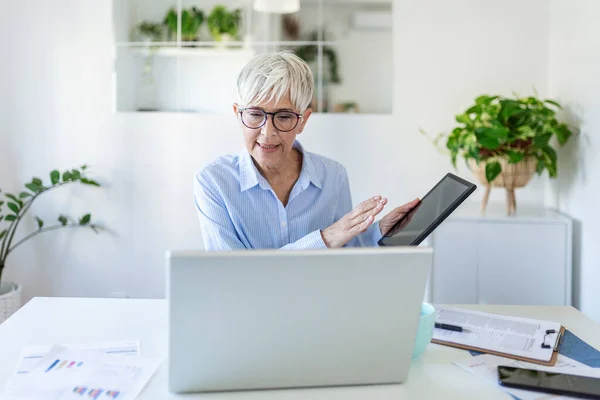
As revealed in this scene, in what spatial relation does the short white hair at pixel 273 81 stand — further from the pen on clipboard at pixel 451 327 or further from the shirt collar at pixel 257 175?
the pen on clipboard at pixel 451 327

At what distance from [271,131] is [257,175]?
0.15 meters

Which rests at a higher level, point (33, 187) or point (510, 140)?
point (510, 140)

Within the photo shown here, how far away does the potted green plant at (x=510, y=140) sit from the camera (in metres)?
2.90

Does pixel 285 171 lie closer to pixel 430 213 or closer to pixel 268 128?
pixel 268 128

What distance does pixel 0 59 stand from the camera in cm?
355

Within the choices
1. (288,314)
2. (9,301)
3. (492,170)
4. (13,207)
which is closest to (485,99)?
(492,170)

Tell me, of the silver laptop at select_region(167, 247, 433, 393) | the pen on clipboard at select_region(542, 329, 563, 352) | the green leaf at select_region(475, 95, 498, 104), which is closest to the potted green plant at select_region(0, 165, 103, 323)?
the green leaf at select_region(475, 95, 498, 104)

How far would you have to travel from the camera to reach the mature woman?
194 cm

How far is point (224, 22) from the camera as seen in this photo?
3.52 meters

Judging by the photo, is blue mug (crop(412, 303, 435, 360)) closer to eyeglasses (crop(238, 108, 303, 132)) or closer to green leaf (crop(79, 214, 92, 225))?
eyeglasses (crop(238, 108, 303, 132))

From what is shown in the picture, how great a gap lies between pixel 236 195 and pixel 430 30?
72.0 inches

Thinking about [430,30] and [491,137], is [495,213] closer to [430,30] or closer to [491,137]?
[491,137]

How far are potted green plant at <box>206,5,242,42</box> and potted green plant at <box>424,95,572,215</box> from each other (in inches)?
51.5

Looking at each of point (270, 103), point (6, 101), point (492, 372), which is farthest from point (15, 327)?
point (6, 101)
